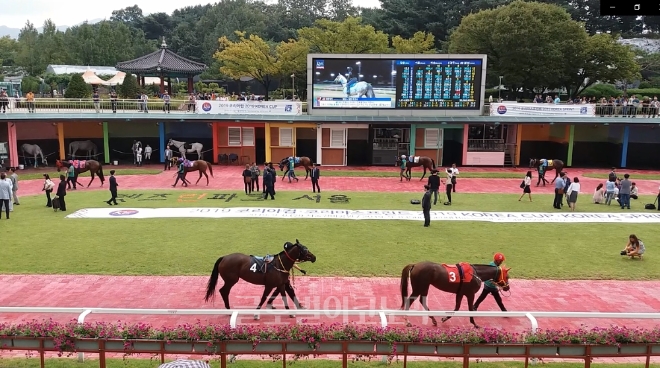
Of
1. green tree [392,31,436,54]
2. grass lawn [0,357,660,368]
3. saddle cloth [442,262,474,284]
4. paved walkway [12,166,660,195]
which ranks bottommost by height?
grass lawn [0,357,660,368]

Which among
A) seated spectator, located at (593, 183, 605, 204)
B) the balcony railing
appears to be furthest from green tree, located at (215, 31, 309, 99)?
seated spectator, located at (593, 183, 605, 204)

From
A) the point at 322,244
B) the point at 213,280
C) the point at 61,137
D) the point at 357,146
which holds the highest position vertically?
the point at 61,137

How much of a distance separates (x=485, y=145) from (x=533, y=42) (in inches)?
593

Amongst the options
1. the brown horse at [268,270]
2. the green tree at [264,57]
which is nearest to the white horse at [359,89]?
the green tree at [264,57]

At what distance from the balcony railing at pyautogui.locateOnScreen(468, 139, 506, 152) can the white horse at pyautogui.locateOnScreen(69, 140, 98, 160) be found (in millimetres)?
21663

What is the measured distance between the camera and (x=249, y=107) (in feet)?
101

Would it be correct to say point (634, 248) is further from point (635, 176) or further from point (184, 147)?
point (184, 147)

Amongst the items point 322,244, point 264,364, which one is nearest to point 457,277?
point 264,364

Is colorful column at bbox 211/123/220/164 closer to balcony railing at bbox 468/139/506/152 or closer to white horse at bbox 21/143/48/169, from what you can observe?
white horse at bbox 21/143/48/169

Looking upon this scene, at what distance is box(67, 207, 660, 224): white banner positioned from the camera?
1827cm

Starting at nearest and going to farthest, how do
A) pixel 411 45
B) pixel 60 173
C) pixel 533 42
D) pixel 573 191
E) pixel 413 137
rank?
pixel 573 191 → pixel 60 173 → pixel 413 137 → pixel 533 42 → pixel 411 45

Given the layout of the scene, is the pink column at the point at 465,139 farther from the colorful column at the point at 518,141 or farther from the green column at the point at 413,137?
the colorful column at the point at 518,141

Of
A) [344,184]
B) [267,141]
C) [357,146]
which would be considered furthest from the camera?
[357,146]

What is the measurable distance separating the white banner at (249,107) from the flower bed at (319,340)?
942 inches
